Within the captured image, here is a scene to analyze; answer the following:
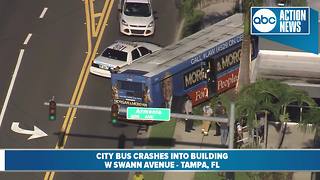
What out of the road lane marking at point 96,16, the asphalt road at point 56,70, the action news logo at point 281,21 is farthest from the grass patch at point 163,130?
the road lane marking at point 96,16

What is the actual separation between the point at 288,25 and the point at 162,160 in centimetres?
2341

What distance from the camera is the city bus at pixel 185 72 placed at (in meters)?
49.5

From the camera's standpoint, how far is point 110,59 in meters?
54.6

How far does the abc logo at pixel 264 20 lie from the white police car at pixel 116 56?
585 cm

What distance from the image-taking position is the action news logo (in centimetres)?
5288

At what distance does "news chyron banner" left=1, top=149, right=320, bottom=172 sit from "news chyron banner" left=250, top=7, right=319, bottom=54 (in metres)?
20.4

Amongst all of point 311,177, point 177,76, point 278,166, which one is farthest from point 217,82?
point 278,166

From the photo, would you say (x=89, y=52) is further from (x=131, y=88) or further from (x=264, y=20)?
(x=264, y=20)

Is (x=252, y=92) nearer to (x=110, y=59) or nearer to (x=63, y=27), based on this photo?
(x=110, y=59)

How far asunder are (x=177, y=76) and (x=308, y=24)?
26.0ft

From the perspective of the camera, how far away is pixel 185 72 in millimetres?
50969

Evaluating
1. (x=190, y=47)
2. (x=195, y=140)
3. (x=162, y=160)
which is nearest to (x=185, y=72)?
(x=190, y=47)

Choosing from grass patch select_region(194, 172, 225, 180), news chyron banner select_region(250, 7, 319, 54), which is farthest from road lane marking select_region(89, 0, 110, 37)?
grass patch select_region(194, 172, 225, 180)

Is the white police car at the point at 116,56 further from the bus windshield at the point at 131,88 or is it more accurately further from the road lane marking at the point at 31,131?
the road lane marking at the point at 31,131
